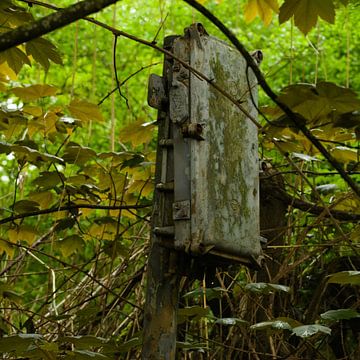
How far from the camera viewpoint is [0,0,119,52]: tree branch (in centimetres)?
75

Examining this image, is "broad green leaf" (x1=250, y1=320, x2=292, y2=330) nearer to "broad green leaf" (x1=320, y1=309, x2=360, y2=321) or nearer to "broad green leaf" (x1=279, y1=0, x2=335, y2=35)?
"broad green leaf" (x1=320, y1=309, x2=360, y2=321)

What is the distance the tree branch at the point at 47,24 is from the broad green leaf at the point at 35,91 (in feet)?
4.60

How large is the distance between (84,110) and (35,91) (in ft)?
0.50

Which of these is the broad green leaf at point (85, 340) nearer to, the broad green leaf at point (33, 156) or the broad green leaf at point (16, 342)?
the broad green leaf at point (16, 342)

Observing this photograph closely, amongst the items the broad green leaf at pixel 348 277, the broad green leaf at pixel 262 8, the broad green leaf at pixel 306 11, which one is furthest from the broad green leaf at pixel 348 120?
the broad green leaf at pixel 348 277

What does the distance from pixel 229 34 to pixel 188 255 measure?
81cm

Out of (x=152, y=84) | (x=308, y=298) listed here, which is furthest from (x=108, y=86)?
(x=152, y=84)

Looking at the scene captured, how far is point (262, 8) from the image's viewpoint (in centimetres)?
180

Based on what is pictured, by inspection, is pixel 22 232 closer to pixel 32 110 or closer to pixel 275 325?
pixel 32 110

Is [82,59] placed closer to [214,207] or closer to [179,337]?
[179,337]

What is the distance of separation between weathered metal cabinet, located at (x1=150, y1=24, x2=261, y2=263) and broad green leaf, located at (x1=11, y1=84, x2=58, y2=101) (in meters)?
0.59

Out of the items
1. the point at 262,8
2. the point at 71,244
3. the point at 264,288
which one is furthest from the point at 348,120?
the point at 71,244

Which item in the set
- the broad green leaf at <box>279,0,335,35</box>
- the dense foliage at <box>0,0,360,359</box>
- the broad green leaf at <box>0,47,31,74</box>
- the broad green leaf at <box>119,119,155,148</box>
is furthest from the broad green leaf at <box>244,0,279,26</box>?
the broad green leaf at <box>0,47,31,74</box>

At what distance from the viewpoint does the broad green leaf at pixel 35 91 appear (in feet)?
7.10
